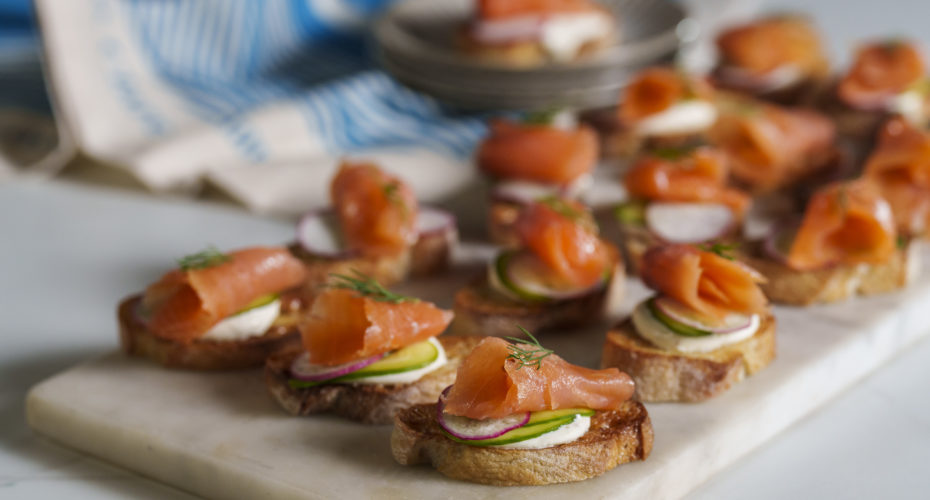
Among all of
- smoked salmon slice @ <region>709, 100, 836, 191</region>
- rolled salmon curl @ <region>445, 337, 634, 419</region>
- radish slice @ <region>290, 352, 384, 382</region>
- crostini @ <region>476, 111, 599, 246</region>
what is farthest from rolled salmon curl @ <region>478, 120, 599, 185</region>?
rolled salmon curl @ <region>445, 337, 634, 419</region>

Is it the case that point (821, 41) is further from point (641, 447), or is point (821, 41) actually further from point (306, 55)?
point (641, 447)

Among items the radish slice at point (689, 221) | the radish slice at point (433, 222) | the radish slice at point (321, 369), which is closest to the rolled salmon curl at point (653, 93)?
the radish slice at point (689, 221)

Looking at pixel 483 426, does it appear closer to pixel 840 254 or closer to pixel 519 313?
pixel 519 313

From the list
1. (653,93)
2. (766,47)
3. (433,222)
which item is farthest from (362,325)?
(766,47)

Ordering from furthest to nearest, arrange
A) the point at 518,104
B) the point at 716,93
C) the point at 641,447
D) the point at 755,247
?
1. the point at 716,93
2. the point at 518,104
3. the point at 755,247
4. the point at 641,447

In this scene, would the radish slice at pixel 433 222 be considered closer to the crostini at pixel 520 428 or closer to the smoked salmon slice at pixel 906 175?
the crostini at pixel 520 428

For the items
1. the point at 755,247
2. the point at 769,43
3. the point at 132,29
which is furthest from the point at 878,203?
the point at 132,29
